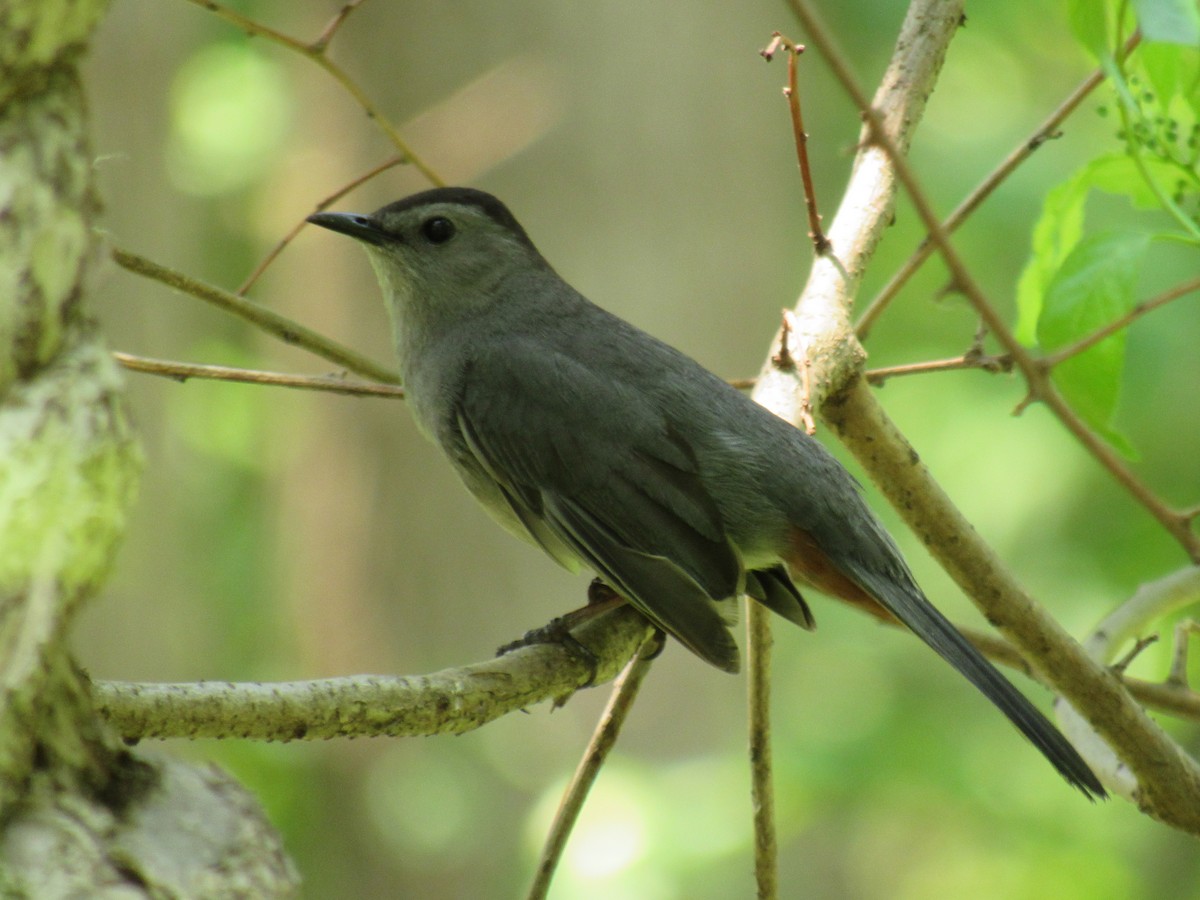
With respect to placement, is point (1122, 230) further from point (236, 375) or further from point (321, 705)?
point (236, 375)

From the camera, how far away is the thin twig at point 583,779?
2197mm

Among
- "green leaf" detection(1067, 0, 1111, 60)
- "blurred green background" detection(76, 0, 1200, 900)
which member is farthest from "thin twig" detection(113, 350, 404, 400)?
"blurred green background" detection(76, 0, 1200, 900)

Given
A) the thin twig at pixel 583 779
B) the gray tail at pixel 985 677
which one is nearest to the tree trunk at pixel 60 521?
the thin twig at pixel 583 779

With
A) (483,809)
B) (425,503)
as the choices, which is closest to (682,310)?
(425,503)

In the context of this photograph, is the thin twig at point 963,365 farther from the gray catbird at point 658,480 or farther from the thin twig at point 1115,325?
the thin twig at point 1115,325

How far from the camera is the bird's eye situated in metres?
3.77

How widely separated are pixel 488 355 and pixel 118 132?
418cm

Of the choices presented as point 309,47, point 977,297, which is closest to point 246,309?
point 309,47

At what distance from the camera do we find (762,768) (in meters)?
2.42

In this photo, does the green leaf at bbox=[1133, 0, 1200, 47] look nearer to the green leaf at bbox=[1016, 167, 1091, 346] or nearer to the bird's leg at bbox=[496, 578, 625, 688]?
the green leaf at bbox=[1016, 167, 1091, 346]

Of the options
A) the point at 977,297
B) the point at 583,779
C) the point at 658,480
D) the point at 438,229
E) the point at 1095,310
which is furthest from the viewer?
the point at 438,229

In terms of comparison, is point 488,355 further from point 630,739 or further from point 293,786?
point 293,786

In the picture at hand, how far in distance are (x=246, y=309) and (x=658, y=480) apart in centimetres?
106

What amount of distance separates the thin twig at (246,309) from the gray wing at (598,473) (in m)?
0.58
